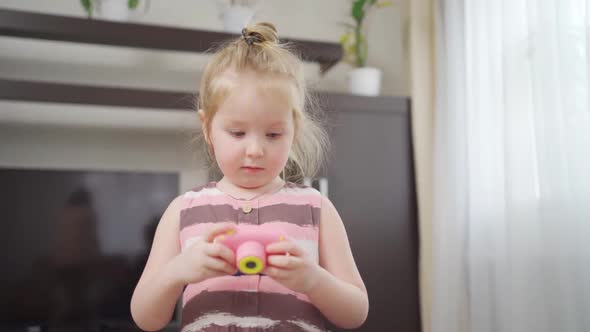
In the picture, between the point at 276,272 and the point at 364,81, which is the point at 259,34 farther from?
the point at 364,81

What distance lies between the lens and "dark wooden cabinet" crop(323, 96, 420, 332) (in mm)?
2584

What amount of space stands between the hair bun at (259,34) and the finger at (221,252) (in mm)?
380

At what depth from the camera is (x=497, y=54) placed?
7.23 feet

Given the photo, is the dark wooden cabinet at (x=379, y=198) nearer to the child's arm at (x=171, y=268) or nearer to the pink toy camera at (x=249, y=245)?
the child's arm at (x=171, y=268)

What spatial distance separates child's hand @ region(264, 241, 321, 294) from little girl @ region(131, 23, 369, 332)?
0.07 ft

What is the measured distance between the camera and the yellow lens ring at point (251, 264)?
69 centimetres

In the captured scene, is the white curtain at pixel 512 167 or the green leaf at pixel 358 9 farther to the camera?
the green leaf at pixel 358 9

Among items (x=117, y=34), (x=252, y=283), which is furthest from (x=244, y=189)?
(x=117, y=34)

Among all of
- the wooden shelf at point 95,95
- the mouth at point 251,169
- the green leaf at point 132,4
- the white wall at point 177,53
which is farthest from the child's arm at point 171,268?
the white wall at point 177,53

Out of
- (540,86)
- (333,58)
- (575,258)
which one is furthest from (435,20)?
(575,258)

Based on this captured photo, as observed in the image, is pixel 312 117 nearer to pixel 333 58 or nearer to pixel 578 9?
pixel 578 9

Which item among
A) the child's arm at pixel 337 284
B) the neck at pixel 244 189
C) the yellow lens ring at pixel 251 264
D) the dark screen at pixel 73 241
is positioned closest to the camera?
the yellow lens ring at pixel 251 264

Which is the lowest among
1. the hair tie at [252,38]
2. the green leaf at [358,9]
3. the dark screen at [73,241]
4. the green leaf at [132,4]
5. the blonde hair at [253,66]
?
the dark screen at [73,241]

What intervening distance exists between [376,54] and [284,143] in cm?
250
